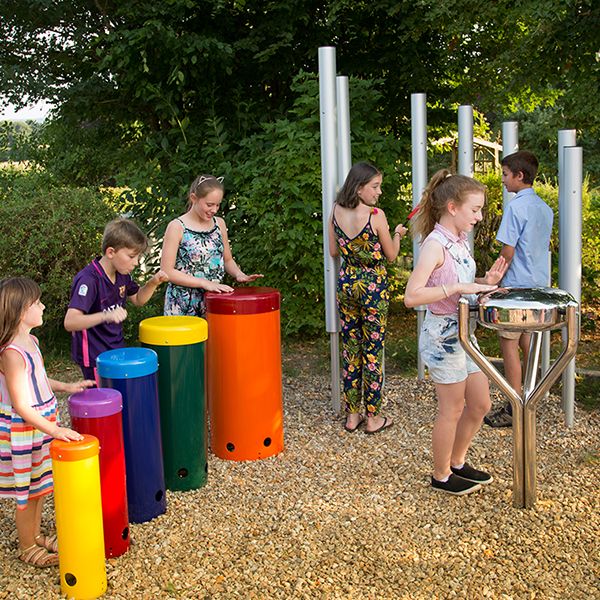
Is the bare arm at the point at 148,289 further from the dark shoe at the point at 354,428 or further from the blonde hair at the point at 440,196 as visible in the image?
the dark shoe at the point at 354,428

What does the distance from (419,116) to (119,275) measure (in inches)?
103

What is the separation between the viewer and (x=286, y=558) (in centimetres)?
371

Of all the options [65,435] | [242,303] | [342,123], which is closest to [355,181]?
[342,123]

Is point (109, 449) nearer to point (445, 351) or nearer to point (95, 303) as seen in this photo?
point (95, 303)

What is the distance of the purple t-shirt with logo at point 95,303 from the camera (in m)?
4.18

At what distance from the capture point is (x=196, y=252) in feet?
16.3

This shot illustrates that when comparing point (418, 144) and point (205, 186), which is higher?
point (418, 144)

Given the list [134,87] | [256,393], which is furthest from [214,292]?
[134,87]

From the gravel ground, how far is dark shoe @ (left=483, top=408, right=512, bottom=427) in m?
0.19

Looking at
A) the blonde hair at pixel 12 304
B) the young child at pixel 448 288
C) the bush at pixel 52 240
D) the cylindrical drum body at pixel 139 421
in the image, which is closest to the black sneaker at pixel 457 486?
the young child at pixel 448 288

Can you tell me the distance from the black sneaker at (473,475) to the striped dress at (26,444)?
2.15 meters

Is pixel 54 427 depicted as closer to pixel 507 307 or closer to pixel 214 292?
pixel 214 292

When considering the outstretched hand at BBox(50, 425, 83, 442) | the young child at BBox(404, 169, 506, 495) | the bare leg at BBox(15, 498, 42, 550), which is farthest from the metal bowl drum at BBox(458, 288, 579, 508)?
the bare leg at BBox(15, 498, 42, 550)

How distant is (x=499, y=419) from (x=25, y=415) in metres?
3.12
